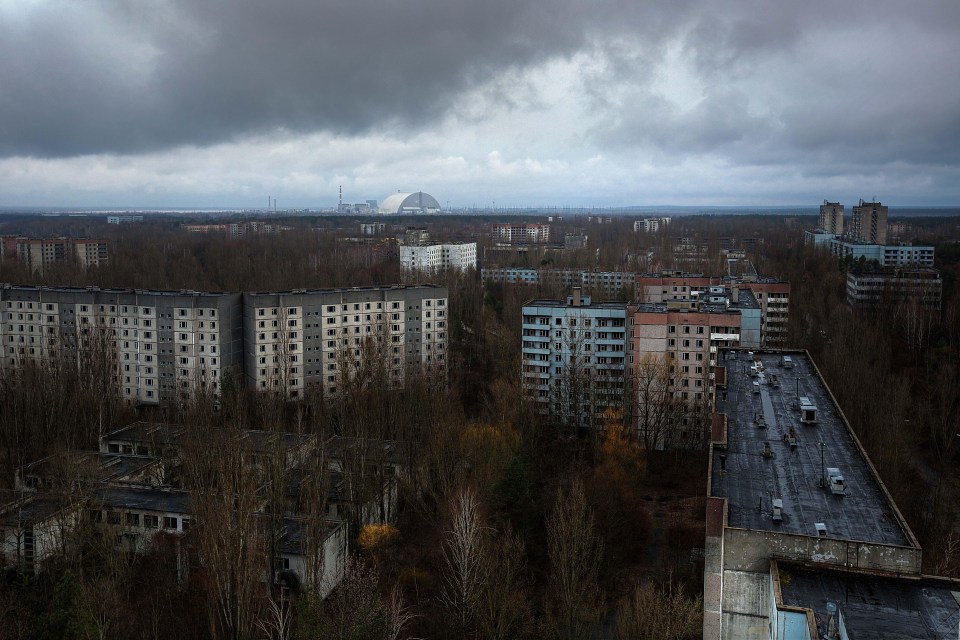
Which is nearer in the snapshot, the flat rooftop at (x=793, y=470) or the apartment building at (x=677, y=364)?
the flat rooftop at (x=793, y=470)

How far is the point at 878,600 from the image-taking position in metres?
7.86

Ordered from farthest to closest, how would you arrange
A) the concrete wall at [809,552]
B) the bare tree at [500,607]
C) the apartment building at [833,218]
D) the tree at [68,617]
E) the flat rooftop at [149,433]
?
the apartment building at [833,218], the flat rooftop at [149,433], the bare tree at [500,607], the tree at [68,617], the concrete wall at [809,552]

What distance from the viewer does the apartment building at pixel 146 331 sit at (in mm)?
26266

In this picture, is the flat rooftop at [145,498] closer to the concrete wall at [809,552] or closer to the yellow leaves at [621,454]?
the yellow leaves at [621,454]

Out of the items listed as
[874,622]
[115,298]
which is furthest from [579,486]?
[115,298]

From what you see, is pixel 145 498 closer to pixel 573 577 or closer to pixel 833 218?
pixel 573 577

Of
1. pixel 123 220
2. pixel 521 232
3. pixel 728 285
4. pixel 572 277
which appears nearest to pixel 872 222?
pixel 572 277

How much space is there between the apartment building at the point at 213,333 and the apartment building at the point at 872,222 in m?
61.4

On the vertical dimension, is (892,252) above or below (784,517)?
above

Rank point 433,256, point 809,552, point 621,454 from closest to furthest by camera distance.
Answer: point 809,552, point 621,454, point 433,256

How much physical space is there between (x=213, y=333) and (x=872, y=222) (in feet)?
227

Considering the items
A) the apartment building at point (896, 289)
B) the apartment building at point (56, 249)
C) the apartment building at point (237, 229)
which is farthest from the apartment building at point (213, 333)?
the apartment building at point (237, 229)

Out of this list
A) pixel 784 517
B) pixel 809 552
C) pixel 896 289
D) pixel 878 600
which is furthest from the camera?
pixel 896 289

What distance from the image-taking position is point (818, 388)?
1645 centimetres
